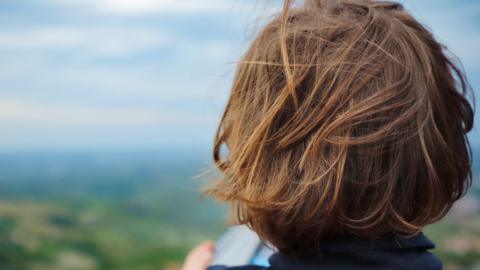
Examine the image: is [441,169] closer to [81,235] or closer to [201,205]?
[201,205]

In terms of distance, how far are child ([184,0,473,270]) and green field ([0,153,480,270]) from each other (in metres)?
1.05

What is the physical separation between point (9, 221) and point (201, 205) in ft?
2.70

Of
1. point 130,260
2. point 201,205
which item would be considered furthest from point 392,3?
point 130,260

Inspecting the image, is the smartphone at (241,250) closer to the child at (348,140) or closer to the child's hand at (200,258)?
the child's hand at (200,258)

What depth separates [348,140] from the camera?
86cm

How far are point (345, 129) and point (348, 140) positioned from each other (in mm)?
21

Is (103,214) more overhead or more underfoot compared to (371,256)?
more overhead

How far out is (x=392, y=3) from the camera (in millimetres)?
1024

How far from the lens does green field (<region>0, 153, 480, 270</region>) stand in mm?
2146

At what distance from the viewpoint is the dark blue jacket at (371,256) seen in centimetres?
86

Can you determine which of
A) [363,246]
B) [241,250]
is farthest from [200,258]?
[363,246]

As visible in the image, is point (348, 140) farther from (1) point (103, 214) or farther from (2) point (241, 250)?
(1) point (103, 214)

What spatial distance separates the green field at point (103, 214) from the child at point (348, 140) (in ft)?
3.43

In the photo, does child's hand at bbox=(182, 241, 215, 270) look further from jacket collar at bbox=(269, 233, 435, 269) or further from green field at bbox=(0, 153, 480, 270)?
green field at bbox=(0, 153, 480, 270)
